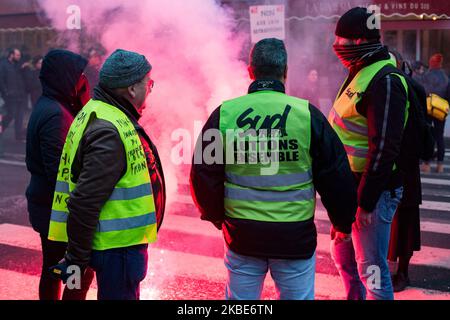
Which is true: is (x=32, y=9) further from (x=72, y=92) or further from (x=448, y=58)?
(x=72, y=92)

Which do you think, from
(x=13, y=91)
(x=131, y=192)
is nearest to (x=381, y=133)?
(x=131, y=192)

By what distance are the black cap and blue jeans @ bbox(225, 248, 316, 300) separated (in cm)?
148

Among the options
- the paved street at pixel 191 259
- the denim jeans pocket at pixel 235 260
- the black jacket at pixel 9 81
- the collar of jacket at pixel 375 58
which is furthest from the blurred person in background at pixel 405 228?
the black jacket at pixel 9 81

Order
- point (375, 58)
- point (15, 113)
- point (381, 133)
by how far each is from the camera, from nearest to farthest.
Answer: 1. point (381, 133)
2. point (375, 58)
3. point (15, 113)

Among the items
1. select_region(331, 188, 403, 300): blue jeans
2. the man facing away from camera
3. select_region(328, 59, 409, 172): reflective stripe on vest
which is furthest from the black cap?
select_region(331, 188, 403, 300): blue jeans

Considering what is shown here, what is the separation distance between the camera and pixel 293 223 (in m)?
2.75

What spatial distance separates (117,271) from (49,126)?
1187mm

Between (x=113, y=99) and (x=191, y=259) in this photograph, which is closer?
(x=113, y=99)

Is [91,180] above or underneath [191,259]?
above

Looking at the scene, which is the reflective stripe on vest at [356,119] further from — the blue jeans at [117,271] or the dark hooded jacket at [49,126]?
the dark hooded jacket at [49,126]

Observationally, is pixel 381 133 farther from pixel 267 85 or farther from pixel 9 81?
pixel 9 81

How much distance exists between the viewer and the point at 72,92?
368cm

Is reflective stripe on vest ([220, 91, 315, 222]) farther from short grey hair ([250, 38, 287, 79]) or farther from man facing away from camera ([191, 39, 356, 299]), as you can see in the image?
short grey hair ([250, 38, 287, 79])

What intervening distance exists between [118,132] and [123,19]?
577cm
